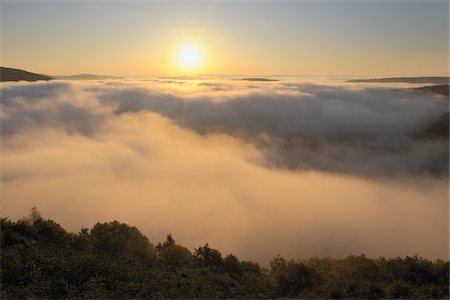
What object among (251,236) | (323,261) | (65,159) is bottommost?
(251,236)

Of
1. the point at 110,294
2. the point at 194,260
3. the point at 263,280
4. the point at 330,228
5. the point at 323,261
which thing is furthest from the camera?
the point at 330,228

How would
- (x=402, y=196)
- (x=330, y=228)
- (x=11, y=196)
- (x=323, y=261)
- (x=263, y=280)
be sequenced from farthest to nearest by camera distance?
(x=402, y=196)
(x=330, y=228)
(x=11, y=196)
(x=323, y=261)
(x=263, y=280)

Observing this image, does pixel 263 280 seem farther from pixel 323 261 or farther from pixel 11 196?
pixel 11 196

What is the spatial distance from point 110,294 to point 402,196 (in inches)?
7089

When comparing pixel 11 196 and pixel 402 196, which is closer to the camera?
pixel 11 196

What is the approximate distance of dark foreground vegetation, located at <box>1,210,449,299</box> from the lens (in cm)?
1641

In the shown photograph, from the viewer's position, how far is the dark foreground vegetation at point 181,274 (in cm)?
1641

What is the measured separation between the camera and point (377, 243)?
4355 inches

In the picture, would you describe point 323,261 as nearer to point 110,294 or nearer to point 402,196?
point 110,294

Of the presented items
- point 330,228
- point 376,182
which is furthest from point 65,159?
point 376,182

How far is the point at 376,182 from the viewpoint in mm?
192000

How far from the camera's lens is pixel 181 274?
22641 millimetres

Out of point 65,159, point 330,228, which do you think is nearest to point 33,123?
point 65,159

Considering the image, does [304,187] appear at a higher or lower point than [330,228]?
higher
